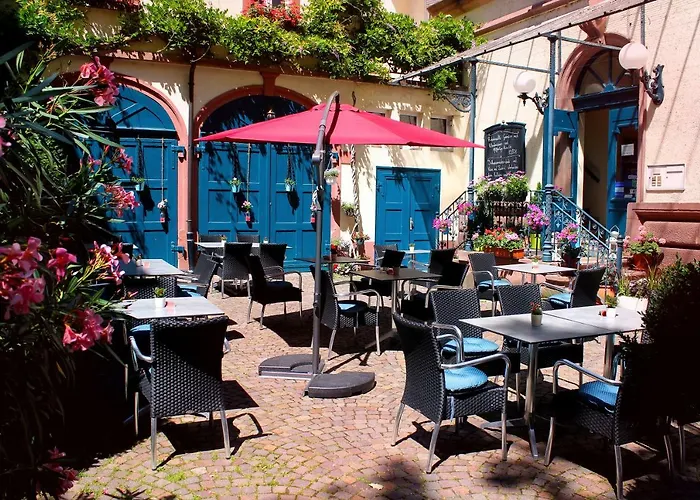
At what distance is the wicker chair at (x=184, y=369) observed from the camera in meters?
3.88

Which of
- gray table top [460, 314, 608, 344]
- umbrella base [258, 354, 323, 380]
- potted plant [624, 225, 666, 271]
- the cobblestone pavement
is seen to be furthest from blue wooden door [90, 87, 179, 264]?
gray table top [460, 314, 608, 344]

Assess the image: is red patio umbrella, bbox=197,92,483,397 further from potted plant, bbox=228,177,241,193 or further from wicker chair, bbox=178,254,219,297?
potted plant, bbox=228,177,241,193

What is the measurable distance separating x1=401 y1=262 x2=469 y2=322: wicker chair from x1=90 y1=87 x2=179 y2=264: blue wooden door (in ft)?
19.4

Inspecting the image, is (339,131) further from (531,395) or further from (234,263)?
(234,263)

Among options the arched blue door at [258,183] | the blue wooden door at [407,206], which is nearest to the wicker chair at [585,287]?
the arched blue door at [258,183]

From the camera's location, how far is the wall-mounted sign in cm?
984

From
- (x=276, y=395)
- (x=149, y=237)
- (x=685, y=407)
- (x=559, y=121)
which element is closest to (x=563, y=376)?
(x=276, y=395)

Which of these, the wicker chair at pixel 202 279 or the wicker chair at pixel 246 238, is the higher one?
the wicker chair at pixel 246 238

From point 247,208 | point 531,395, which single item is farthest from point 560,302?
point 247,208

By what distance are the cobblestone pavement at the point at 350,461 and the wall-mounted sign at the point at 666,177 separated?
20.3ft

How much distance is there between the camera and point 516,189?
11781 mm

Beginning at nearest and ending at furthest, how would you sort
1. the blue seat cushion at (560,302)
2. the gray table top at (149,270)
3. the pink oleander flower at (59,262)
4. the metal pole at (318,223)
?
the pink oleander flower at (59,262)
the metal pole at (318,223)
the gray table top at (149,270)
the blue seat cushion at (560,302)

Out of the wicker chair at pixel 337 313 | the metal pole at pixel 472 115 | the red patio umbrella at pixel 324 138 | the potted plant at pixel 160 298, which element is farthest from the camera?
the metal pole at pixel 472 115

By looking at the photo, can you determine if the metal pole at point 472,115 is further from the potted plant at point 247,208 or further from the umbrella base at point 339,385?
the umbrella base at point 339,385
